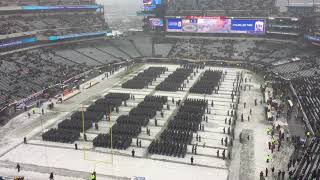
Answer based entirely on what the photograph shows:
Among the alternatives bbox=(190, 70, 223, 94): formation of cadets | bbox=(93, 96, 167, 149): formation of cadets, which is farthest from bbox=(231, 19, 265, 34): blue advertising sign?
bbox=(93, 96, 167, 149): formation of cadets

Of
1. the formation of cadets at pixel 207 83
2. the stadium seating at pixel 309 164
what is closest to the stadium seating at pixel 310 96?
the stadium seating at pixel 309 164

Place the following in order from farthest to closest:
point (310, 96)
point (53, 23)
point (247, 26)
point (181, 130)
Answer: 1. point (247, 26)
2. point (53, 23)
3. point (310, 96)
4. point (181, 130)

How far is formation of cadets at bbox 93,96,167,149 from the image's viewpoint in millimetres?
33406

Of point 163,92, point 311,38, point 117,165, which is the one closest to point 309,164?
point 117,165

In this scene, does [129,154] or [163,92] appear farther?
[163,92]

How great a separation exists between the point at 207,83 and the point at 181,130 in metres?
19.7

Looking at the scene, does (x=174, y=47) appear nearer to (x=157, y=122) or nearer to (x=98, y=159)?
(x=157, y=122)

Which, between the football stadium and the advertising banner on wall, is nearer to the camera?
the football stadium

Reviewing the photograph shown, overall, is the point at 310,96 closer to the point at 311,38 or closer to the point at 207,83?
the point at 207,83

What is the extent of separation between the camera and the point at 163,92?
170ft

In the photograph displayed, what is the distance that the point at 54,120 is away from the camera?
41125 millimetres

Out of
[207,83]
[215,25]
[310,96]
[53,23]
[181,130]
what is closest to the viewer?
[181,130]

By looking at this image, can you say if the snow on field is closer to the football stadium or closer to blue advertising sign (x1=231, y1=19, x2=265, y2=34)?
the football stadium

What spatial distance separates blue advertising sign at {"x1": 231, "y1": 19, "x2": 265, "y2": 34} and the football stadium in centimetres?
23
